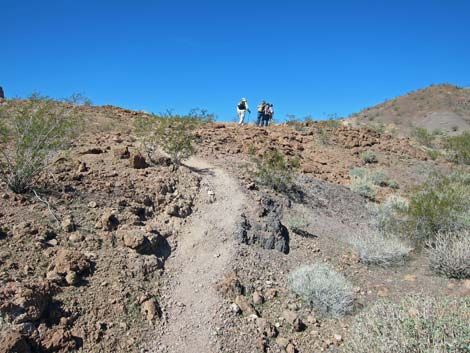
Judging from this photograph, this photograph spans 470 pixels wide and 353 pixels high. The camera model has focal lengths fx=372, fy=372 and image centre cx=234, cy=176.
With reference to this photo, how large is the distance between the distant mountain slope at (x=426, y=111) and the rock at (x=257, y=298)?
3199 cm

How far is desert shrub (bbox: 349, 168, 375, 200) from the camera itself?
1020 cm

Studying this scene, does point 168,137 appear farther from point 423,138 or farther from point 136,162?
point 423,138

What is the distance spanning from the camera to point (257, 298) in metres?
4.96

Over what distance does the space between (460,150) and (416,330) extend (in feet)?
47.2

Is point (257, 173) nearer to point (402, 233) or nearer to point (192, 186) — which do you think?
point (192, 186)

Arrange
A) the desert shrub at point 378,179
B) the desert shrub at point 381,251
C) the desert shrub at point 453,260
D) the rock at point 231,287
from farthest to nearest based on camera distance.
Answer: the desert shrub at point 378,179 < the desert shrub at point 381,251 < the desert shrub at point 453,260 < the rock at point 231,287

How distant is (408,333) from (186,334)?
235cm

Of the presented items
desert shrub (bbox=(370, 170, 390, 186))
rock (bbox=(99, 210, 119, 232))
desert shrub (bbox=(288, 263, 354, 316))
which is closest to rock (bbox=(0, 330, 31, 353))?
rock (bbox=(99, 210, 119, 232))

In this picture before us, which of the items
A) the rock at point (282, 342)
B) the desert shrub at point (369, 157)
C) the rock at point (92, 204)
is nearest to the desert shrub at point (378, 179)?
the desert shrub at point (369, 157)

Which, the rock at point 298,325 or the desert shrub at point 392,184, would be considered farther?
the desert shrub at point 392,184

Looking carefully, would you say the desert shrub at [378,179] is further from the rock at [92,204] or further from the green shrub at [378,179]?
the rock at [92,204]

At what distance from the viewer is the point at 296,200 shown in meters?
8.34

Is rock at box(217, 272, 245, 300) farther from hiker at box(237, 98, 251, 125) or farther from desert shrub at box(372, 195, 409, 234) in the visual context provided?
hiker at box(237, 98, 251, 125)

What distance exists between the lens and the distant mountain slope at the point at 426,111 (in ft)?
117
